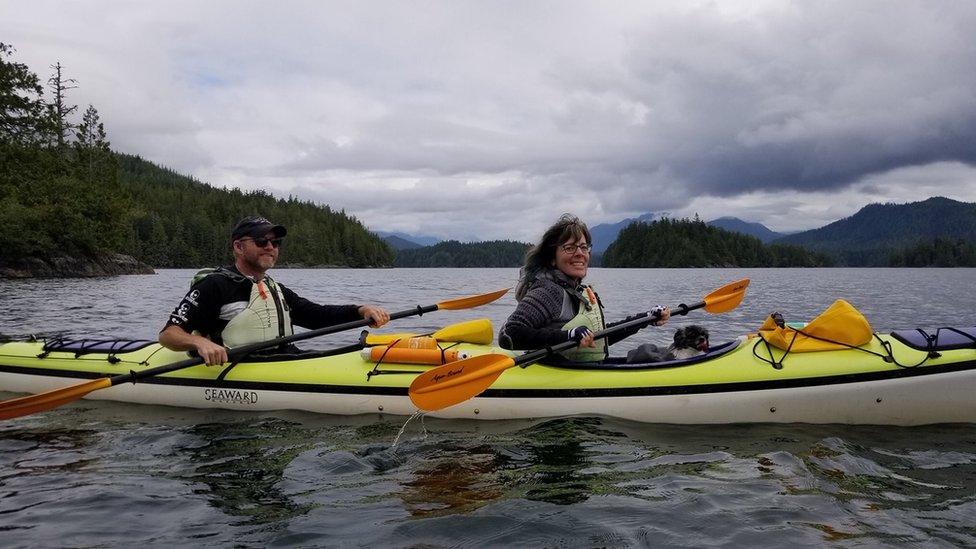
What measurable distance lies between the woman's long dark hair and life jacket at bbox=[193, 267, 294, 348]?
8.71 ft

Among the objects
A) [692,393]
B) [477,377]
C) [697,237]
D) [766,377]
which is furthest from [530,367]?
[697,237]

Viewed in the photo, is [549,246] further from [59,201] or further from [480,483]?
[59,201]

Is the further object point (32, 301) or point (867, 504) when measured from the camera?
point (32, 301)

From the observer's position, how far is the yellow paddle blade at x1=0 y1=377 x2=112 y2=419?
5711 millimetres

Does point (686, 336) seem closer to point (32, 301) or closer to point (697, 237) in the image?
point (32, 301)

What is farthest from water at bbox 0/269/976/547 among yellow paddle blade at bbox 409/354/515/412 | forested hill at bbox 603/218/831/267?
forested hill at bbox 603/218/831/267

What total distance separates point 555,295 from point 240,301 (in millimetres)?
3287

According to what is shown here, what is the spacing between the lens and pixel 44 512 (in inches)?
167

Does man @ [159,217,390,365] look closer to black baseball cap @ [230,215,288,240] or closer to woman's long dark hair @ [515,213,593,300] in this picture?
black baseball cap @ [230,215,288,240]

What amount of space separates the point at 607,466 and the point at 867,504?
1.77 meters

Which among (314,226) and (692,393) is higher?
(314,226)

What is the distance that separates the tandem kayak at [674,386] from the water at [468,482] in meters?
0.15

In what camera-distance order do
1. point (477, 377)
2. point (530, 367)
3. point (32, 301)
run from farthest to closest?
1. point (32, 301)
2. point (530, 367)
3. point (477, 377)

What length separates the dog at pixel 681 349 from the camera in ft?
22.4
